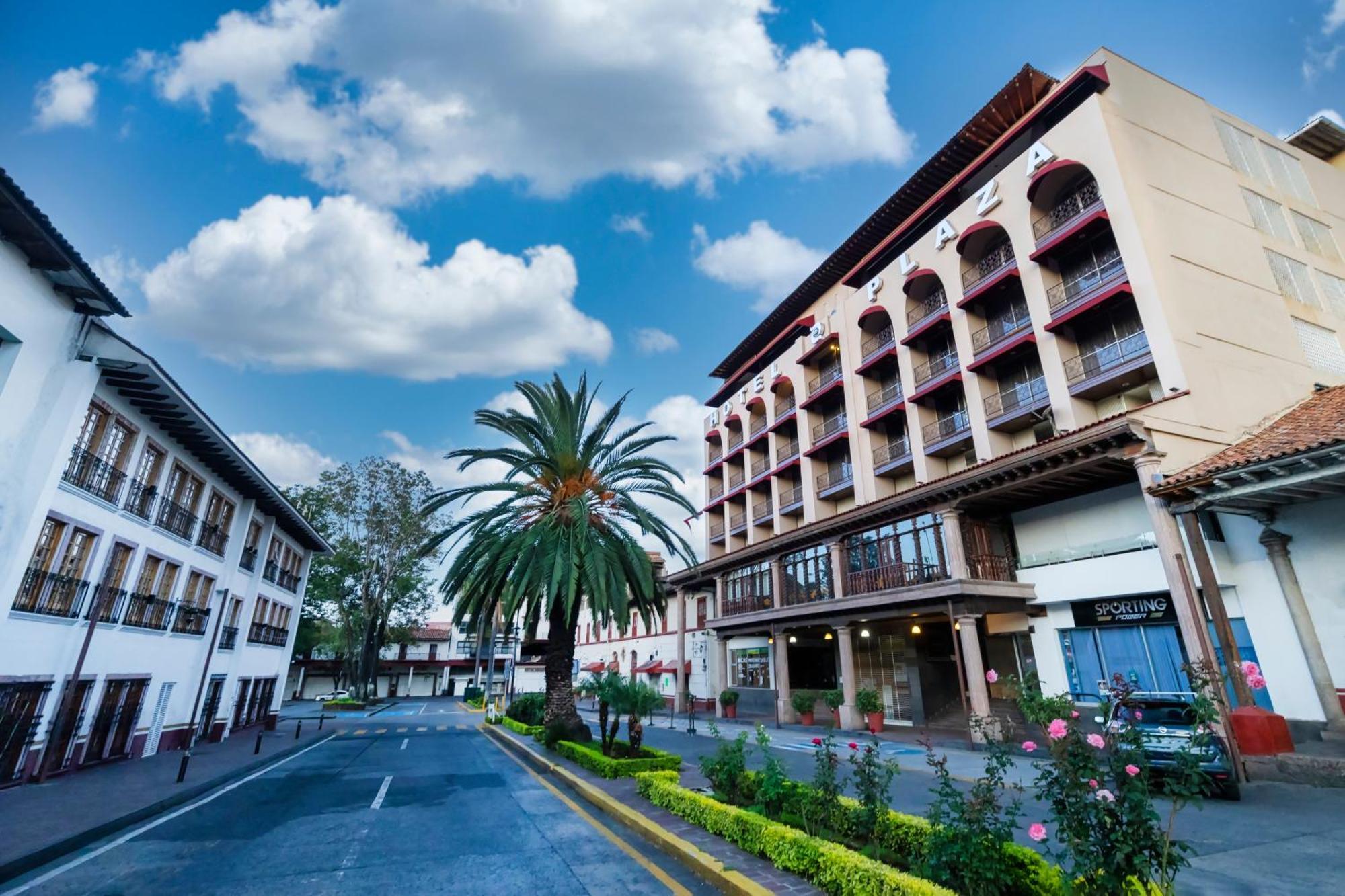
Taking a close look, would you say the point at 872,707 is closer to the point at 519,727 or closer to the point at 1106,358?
the point at 519,727

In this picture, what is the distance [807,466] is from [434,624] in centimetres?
6797

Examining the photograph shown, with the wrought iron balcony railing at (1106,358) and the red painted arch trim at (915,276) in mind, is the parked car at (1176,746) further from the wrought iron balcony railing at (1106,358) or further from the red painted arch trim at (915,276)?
the red painted arch trim at (915,276)

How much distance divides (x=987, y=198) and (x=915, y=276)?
3978 millimetres

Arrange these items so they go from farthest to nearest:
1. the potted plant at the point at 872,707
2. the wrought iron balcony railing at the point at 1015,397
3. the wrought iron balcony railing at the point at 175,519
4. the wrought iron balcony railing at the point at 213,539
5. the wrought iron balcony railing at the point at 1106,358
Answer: the potted plant at the point at 872,707 → the wrought iron balcony railing at the point at 1015,397 → the wrought iron balcony railing at the point at 213,539 → the wrought iron balcony railing at the point at 1106,358 → the wrought iron balcony railing at the point at 175,519

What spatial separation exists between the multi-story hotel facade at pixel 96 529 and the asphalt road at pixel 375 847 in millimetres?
5067

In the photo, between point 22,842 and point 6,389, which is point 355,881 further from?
point 6,389

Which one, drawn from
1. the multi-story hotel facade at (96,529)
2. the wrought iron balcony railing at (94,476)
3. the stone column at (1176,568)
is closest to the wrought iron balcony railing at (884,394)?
the stone column at (1176,568)

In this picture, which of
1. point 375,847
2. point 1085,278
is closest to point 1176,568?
point 1085,278

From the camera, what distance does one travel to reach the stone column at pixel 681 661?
37.8m

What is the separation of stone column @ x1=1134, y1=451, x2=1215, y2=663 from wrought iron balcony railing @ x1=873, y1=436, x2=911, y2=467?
10384 millimetres

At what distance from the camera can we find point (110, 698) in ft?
51.5

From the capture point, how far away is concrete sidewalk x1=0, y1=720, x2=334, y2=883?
793 cm

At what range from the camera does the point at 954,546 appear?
1948cm

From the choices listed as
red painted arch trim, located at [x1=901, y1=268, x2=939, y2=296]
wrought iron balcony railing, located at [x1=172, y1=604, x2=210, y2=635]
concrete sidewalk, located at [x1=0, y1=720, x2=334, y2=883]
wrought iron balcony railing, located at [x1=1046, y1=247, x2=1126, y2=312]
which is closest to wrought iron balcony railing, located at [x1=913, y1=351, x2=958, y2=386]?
red painted arch trim, located at [x1=901, y1=268, x2=939, y2=296]
